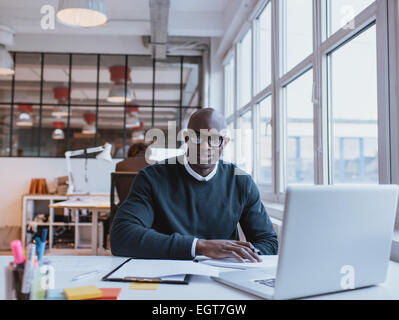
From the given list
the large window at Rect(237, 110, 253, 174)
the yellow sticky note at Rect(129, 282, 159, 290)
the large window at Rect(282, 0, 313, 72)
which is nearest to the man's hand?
the yellow sticky note at Rect(129, 282, 159, 290)

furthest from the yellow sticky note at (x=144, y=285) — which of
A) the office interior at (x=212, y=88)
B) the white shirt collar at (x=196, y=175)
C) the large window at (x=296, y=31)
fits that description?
the large window at (x=296, y=31)

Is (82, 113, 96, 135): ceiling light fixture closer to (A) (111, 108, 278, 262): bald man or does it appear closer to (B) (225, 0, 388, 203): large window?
(B) (225, 0, 388, 203): large window

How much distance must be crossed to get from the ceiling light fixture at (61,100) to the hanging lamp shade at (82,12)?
3.63 m

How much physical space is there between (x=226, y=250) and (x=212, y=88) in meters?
5.33

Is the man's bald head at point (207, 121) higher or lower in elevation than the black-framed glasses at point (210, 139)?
higher

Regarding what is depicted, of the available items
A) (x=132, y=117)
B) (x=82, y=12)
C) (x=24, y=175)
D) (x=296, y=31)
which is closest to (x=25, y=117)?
(x=24, y=175)

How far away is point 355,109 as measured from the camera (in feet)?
7.70

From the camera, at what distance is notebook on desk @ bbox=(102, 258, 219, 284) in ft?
3.49

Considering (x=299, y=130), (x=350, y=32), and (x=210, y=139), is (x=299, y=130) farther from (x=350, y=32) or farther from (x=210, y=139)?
(x=210, y=139)

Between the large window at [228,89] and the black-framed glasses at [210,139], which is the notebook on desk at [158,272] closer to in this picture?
the black-framed glasses at [210,139]

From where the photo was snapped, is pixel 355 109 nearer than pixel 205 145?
No

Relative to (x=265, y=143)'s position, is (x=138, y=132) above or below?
above

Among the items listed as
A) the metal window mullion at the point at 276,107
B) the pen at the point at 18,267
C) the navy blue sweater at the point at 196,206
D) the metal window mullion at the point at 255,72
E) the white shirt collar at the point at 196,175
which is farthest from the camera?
the metal window mullion at the point at 255,72

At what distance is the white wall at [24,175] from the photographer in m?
6.33
